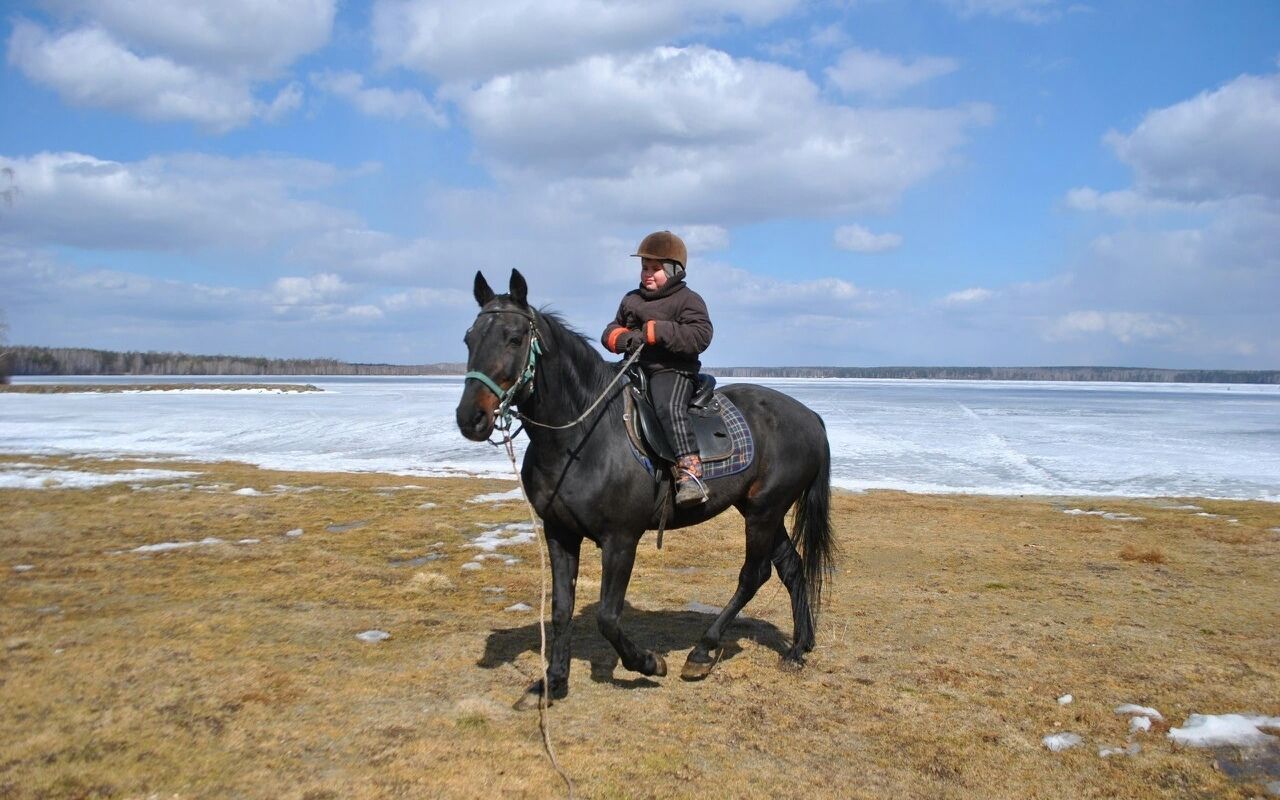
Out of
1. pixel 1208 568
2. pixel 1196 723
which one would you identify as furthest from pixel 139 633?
pixel 1208 568

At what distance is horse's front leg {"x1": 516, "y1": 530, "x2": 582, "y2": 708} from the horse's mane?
0.93 metres

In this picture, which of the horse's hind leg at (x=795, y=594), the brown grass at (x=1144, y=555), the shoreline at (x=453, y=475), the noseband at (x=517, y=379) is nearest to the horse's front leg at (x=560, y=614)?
the noseband at (x=517, y=379)

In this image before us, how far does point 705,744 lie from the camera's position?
172 inches

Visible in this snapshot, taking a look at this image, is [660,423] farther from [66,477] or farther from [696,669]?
[66,477]

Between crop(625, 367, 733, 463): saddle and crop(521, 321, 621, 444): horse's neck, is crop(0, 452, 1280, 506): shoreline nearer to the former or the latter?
crop(625, 367, 733, 463): saddle

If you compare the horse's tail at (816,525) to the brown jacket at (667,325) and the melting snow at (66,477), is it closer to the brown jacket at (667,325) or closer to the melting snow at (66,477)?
the brown jacket at (667,325)

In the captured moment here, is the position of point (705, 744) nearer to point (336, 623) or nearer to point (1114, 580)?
point (336, 623)

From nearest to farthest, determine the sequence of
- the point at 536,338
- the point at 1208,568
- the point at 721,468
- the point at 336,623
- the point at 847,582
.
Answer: the point at 536,338 → the point at 721,468 → the point at 336,623 → the point at 847,582 → the point at 1208,568

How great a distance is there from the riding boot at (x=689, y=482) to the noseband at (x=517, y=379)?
119cm

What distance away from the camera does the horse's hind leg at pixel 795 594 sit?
229 inches

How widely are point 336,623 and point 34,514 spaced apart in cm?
712

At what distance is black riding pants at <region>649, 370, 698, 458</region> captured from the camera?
5328 mm

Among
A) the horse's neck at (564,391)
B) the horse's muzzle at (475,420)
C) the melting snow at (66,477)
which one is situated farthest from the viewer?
the melting snow at (66,477)

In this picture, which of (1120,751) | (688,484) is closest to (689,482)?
(688,484)
